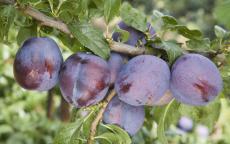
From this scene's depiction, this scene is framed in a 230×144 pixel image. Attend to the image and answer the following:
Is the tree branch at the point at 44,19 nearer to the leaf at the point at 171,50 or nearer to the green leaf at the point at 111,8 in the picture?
the green leaf at the point at 111,8

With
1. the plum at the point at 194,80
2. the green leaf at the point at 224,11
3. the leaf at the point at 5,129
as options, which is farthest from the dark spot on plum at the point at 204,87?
the leaf at the point at 5,129

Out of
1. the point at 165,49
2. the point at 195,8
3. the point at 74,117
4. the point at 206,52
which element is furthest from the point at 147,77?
the point at 195,8

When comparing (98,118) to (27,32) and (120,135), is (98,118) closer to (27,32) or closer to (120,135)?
(120,135)

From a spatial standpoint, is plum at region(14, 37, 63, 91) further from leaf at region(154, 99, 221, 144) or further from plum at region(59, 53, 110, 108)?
leaf at region(154, 99, 221, 144)

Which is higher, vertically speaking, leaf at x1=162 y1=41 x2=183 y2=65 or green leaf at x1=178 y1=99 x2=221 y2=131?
leaf at x1=162 y1=41 x2=183 y2=65

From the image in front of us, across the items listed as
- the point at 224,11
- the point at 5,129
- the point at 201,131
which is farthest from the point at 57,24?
the point at 201,131

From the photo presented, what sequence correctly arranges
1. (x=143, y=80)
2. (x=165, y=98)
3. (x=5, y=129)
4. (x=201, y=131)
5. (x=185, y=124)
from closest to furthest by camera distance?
(x=143, y=80), (x=165, y=98), (x=5, y=129), (x=185, y=124), (x=201, y=131)

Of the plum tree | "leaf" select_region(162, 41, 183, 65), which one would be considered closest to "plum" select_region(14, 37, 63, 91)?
"leaf" select_region(162, 41, 183, 65)
